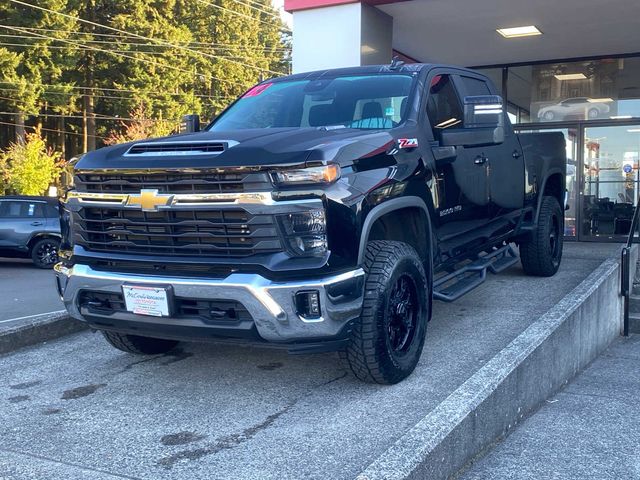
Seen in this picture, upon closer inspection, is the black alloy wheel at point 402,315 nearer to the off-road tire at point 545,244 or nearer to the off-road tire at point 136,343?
the off-road tire at point 136,343

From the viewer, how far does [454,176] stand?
16.4ft

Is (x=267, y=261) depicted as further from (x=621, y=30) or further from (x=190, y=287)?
(x=621, y=30)

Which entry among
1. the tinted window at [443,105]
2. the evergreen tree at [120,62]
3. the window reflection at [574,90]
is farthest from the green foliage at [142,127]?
the tinted window at [443,105]

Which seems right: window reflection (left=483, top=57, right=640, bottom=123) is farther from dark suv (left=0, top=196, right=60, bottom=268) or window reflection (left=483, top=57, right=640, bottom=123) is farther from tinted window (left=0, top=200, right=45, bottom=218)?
tinted window (left=0, top=200, right=45, bottom=218)

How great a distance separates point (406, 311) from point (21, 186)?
3038cm

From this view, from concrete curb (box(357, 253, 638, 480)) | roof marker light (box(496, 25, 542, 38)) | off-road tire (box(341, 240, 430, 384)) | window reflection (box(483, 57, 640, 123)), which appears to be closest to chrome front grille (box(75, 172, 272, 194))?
off-road tire (box(341, 240, 430, 384))

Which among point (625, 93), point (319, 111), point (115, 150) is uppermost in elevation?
point (625, 93)

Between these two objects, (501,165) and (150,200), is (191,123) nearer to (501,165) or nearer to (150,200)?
(150,200)

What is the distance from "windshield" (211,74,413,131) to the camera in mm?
4773

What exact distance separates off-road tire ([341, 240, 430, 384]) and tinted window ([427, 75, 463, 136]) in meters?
1.21

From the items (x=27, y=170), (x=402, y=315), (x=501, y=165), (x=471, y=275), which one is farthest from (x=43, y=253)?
(x=27, y=170)

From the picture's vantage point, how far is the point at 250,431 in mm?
3652

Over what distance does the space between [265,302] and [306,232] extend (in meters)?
0.42

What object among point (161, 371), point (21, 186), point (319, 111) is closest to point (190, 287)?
point (161, 371)
